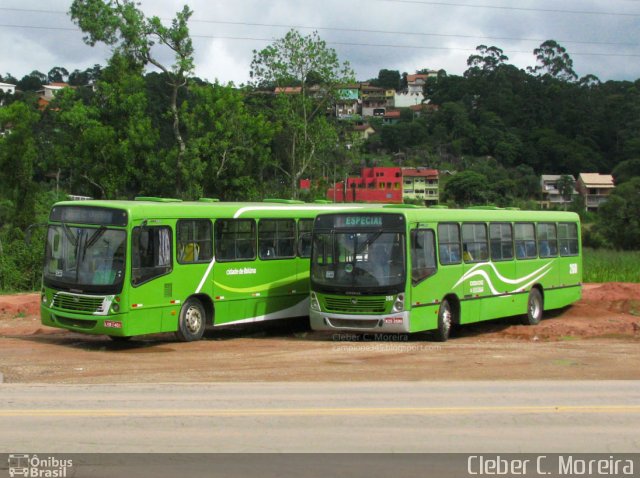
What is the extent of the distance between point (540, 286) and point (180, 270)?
34.7ft

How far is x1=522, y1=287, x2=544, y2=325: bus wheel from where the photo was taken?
22.7 meters

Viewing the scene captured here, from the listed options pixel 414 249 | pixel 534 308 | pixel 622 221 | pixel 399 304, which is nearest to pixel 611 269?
pixel 534 308

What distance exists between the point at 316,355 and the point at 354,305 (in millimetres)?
2438

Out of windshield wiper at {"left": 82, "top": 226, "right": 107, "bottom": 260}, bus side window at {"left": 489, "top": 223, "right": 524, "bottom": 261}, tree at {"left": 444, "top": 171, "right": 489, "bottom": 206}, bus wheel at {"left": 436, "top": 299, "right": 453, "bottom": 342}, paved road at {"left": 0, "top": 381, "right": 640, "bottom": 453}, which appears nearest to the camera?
paved road at {"left": 0, "top": 381, "right": 640, "bottom": 453}

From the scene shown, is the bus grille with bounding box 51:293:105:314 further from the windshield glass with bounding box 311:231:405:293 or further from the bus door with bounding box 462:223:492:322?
the bus door with bounding box 462:223:492:322

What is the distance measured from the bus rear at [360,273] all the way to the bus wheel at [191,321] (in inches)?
92.6

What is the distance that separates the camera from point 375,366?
14.3 m

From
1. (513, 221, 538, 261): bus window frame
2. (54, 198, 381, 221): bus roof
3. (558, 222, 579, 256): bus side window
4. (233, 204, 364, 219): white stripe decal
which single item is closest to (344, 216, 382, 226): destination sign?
(54, 198, 381, 221): bus roof

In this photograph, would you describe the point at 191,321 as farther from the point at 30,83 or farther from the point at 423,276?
the point at 30,83

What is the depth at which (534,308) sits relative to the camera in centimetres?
2303

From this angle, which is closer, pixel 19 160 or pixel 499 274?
pixel 499 274

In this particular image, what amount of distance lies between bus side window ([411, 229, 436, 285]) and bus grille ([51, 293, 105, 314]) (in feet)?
20.3
